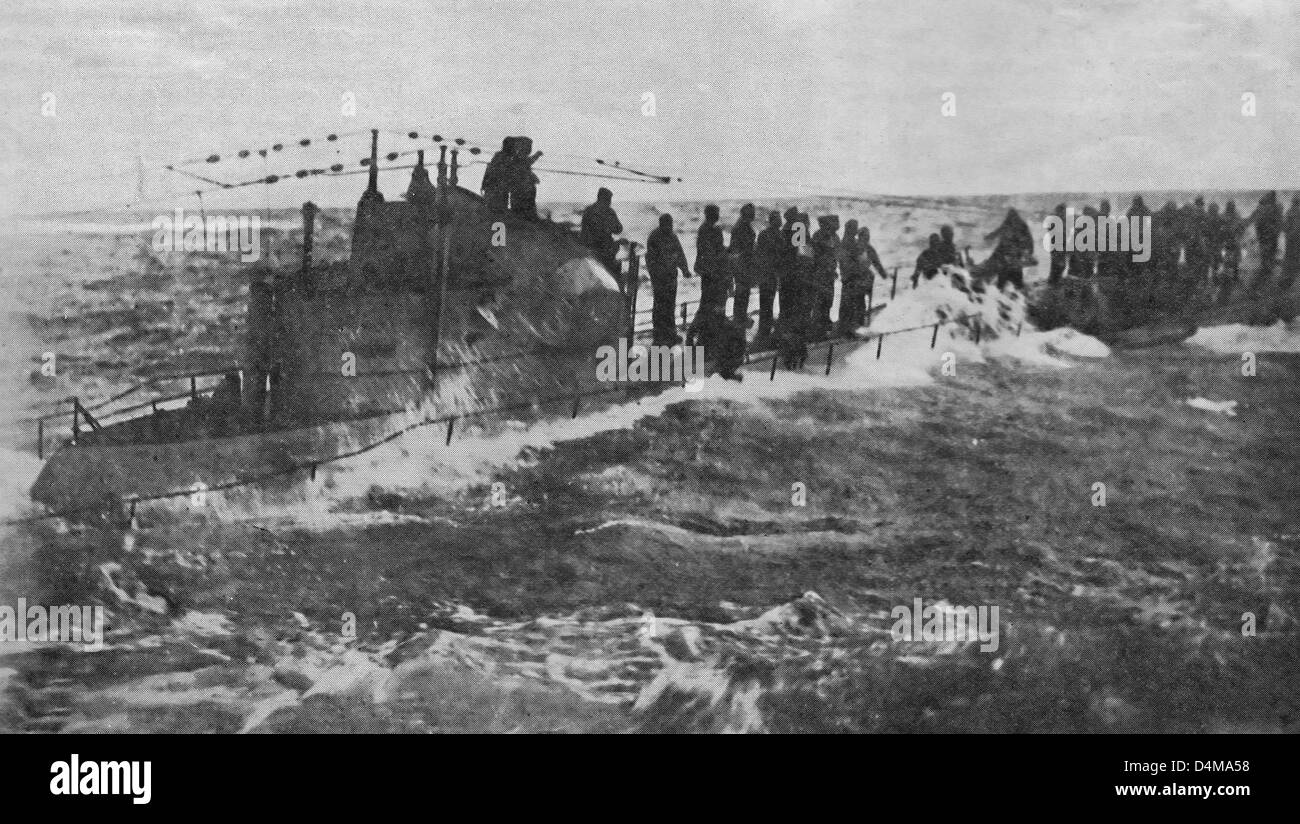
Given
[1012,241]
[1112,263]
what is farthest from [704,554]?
[1112,263]

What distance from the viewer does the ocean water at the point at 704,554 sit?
6.16 meters

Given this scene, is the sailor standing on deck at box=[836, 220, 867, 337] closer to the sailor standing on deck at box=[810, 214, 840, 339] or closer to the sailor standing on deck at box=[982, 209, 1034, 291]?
the sailor standing on deck at box=[810, 214, 840, 339]

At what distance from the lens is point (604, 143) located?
253 inches

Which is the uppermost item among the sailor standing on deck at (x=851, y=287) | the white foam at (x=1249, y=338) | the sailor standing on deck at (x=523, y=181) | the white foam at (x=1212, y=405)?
the sailor standing on deck at (x=523, y=181)

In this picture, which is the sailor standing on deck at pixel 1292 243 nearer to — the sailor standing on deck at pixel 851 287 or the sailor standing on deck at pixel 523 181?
the sailor standing on deck at pixel 851 287

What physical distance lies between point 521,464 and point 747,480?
3.74 feet

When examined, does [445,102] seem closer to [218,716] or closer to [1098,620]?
[218,716]

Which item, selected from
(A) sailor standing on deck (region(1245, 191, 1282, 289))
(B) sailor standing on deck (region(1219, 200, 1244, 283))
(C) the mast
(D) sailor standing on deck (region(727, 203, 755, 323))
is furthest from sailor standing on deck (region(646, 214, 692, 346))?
(A) sailor standing on deck (region(1245, 191, 1282, 289))

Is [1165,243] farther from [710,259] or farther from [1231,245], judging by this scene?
[710,259]

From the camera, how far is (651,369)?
6.42m

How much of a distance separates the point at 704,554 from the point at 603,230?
5.68ft

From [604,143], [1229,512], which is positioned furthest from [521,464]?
[1229,512]

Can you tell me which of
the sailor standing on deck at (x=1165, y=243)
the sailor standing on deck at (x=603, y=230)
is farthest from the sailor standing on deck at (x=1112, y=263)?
the sailor standing on deck at (x=603, y=230)

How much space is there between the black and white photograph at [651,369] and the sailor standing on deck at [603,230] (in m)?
0.03
